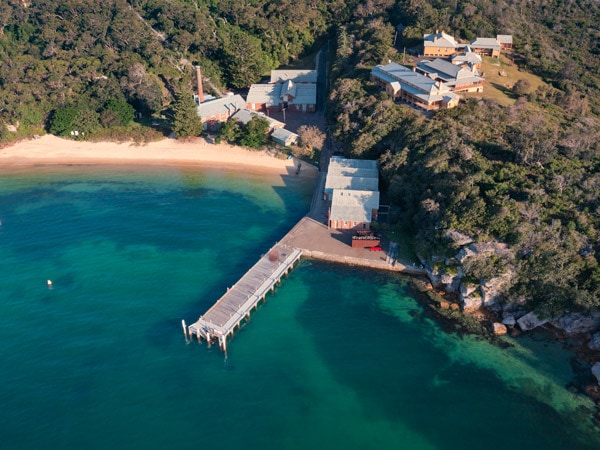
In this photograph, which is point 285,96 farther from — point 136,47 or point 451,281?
point 451,281

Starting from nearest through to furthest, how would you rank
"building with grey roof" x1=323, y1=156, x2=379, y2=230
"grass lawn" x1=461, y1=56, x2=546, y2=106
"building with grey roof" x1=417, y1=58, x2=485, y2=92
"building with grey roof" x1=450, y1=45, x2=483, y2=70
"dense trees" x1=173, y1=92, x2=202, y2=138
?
"building with grey roof" x1=323, y1=156, x2=379, y2=230 < "grass lawn" x1=461, y1=56, x2=546, y2=106 < "building with grey roof" x1=417, y1=58, x2=485, y2=92 < "building with grey roof" x1=450, y1=45, x2=483, y2=70 < "dense trees" x1=173, y1=92, x2=202, y2=138

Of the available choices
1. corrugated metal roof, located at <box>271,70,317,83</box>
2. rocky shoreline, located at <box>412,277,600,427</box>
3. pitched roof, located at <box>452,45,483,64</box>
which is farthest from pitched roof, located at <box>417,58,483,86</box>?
rocky shoreline, located at <box>412,277,600,427</box>

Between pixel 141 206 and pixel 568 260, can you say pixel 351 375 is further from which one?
pixel 141 206

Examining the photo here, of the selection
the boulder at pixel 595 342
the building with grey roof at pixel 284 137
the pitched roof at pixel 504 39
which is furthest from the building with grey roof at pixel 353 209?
the pitched roof at pixel 504 39

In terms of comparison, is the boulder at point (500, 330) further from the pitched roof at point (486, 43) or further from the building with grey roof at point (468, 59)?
the pitched roof at point (486, 43)

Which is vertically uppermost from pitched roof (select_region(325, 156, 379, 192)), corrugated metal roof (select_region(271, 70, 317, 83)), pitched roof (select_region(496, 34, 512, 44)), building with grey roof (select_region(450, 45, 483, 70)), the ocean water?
pitched roof (select_region(496, 34, 512, 44))

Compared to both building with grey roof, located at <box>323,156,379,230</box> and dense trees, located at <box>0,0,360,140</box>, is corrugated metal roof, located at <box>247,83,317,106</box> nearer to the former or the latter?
dense trees, located at <box>0,0,360,140</box>

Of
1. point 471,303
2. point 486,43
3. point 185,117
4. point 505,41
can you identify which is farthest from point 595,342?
point 185,117
